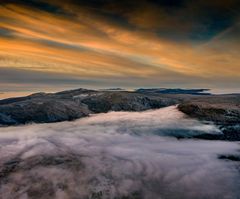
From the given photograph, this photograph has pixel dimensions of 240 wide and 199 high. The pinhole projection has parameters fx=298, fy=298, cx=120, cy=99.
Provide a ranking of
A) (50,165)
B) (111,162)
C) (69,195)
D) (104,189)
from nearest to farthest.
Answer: (69,195)
(104,189)
(50,165)
(111,162)

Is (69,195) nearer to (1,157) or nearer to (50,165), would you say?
(50,165)

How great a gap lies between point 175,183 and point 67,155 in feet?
202

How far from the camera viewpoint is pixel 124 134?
655 feet

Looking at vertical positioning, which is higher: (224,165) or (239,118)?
(239,118)

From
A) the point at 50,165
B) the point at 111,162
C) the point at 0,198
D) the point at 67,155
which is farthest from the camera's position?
the point at 67,155

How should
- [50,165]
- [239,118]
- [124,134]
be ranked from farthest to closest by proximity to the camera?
[124,134] < [239,118] < [50,165]

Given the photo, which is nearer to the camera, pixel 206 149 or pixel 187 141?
pixel 206 149

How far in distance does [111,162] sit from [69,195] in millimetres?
44109

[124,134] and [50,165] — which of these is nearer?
[50,165]

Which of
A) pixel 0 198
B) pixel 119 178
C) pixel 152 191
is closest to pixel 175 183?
pixel 152 191

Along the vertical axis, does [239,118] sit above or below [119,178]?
above

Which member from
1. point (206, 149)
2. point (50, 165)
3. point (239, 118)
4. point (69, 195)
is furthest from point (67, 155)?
point (239, 118)

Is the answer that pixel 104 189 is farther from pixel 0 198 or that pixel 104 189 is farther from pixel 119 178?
pixel 0 198

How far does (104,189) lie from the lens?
91.9 meters
